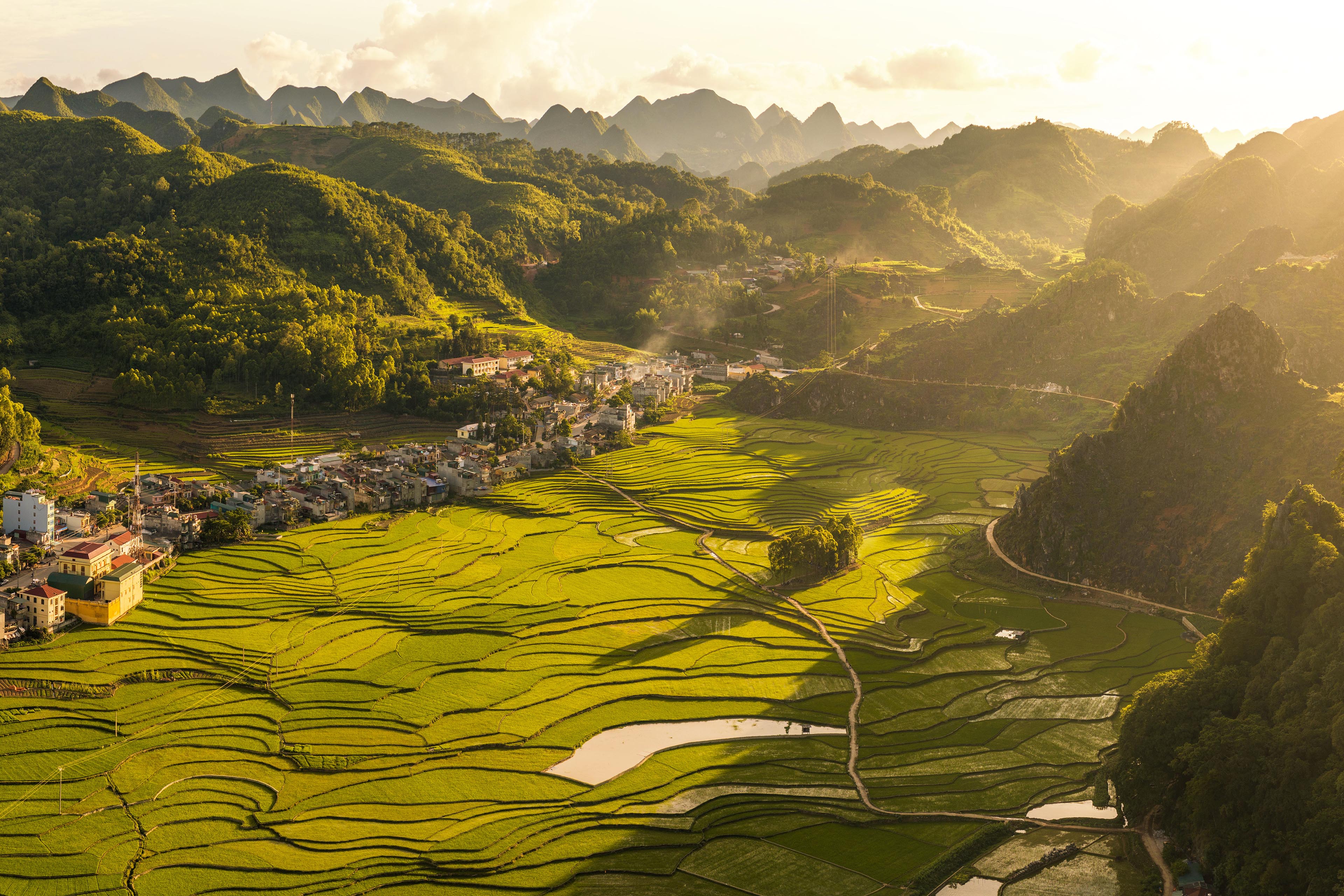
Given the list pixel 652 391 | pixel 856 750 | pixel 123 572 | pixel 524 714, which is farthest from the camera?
pixel 652 391

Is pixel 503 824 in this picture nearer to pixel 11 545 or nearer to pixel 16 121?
pixel 11 545

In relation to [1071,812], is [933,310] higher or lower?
higher

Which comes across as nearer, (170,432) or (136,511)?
(136,511)

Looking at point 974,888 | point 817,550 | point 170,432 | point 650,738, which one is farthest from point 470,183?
point 974,888

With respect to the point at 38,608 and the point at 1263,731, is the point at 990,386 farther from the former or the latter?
the point at 38,608

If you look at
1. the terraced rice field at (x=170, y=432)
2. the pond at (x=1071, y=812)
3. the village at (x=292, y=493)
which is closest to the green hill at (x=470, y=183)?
the village at (x=292, y=493)

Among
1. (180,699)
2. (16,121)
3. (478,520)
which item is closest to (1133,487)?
(478,520)

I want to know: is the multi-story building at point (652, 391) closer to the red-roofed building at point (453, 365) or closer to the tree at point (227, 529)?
the red-roofed building at point (453, 365)
